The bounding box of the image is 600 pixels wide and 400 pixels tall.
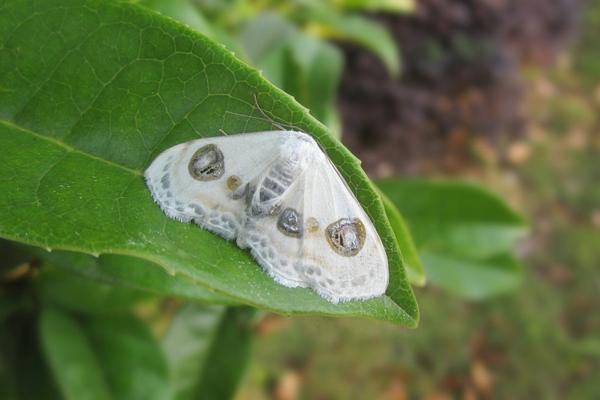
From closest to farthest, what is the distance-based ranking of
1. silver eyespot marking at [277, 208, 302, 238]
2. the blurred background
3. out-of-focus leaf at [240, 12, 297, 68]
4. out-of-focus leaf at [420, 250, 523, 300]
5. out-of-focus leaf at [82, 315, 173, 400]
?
silver eyespot marking at [277, 208, 302, 238] < out-of-focus leaf at [82, 315, 173, 400] < out-of-focus leaf at [420, 250, 523, 300] < out-of-focus leaf at [240, 12, 297, 68] < the blurred background

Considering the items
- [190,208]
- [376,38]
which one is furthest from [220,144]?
[376,38]

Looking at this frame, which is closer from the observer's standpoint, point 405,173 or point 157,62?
point 157,62

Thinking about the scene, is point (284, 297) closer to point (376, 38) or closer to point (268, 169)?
point (268, 169)

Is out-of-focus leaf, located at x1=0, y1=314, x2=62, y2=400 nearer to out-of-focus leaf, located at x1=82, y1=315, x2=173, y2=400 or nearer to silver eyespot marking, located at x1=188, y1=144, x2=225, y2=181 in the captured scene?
out-of-focus leaf, located at x1=82, y1=315, x2=173, y2=400

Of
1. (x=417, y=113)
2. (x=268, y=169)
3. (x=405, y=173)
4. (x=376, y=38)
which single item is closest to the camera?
(x=268, y=169)

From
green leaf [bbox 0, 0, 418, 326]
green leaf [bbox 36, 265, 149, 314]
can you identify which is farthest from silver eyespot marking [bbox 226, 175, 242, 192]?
green leaf [bbox 36, 265, 149, 314]

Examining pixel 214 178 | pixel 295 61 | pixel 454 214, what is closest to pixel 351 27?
pixel 295 61
